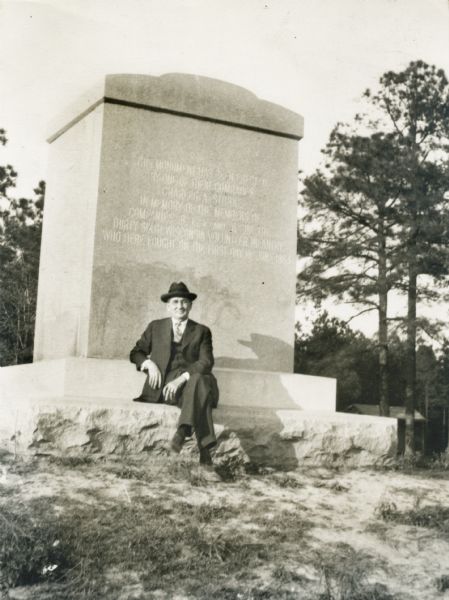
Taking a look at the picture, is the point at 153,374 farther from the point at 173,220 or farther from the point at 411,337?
the point at 411,337

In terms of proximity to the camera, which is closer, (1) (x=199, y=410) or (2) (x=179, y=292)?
(1) (x=199, y=410)

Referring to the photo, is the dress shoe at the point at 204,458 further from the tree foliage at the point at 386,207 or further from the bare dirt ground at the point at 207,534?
the tree foliage at the point at 386,207

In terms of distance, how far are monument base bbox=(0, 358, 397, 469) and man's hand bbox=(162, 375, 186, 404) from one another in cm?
12

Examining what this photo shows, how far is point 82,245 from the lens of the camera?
22.9ft

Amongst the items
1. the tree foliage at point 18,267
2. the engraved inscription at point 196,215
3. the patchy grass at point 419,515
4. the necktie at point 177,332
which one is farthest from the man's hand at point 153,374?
the tree foliage at point 18,267

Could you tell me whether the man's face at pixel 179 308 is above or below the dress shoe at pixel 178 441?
above

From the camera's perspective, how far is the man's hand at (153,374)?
5.98 metres

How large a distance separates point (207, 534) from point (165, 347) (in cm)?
210

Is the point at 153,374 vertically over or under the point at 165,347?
under

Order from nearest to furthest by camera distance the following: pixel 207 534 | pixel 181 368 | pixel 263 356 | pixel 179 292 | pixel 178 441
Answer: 1. pixel 207 534
2. pixel 178 441
3. pixel 181 368
4. pixel 179 292
5. pixel 263 356

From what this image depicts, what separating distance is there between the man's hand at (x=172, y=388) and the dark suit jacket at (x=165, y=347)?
124mm

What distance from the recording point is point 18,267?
21.2 metres

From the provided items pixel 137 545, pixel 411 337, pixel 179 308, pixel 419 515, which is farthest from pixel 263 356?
pixel 411 337

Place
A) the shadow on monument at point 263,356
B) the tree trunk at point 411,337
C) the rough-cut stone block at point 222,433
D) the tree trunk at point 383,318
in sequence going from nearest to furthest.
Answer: the rough-cut stone block at point 222,433
the shadow on monument at point 263,356
the tree trunk at point 411,337
the tree trunk at point 383,318
